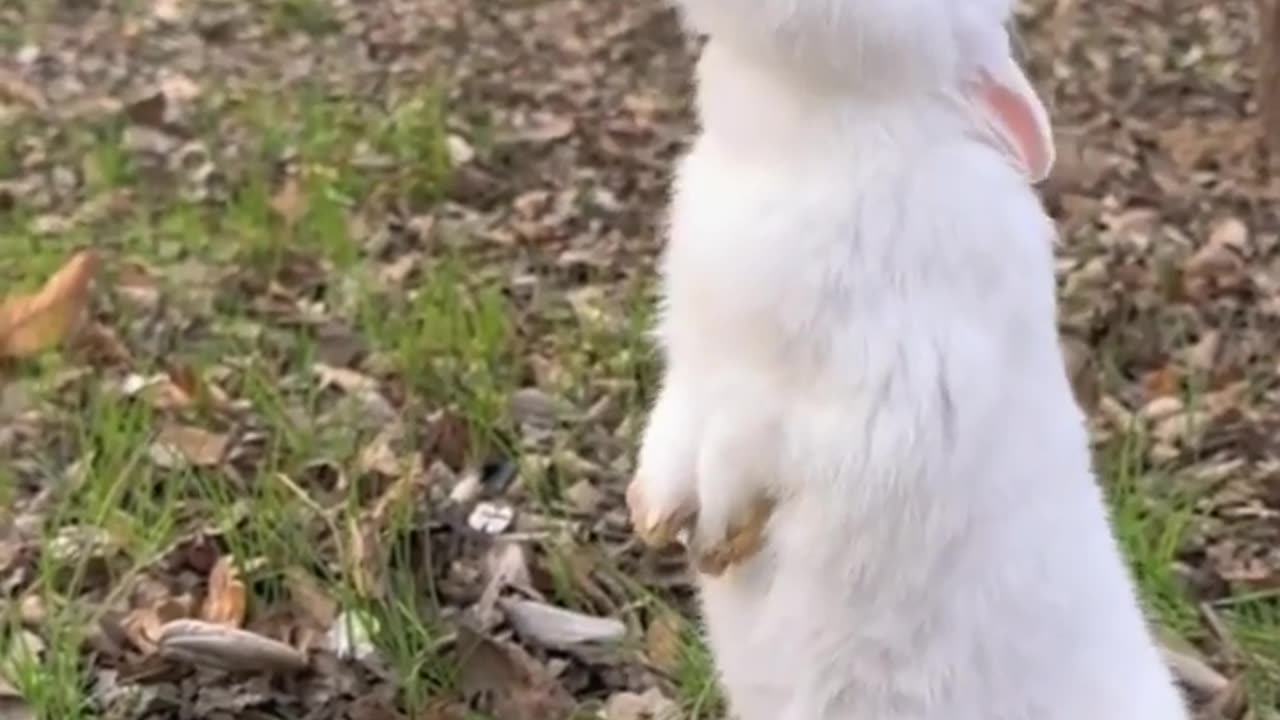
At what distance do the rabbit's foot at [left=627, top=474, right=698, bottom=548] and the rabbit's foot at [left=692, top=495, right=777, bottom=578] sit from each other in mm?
26

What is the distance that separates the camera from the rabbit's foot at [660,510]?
1.87 meters

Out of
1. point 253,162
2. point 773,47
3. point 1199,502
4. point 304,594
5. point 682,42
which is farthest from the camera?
point 682,42

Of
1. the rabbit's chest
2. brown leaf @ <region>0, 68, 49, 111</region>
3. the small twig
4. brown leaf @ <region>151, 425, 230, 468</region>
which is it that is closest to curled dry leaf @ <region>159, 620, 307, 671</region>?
brown leaf @ <region>151, 425, 230, 468</region>

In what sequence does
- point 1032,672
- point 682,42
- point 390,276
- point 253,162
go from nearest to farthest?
point 1032,672
point 390,276
point 253,162
point 682,42

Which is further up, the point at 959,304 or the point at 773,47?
the point at 773,47

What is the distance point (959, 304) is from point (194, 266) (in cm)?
204

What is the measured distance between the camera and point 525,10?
16.4 feet

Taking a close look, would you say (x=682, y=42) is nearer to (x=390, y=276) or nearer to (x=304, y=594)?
(x=390, y=276)

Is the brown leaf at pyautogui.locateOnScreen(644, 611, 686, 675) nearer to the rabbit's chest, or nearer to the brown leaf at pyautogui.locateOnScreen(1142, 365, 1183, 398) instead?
the brown leaf at pyautogui.locateOnScreen(1142, 365, 1183, 398)

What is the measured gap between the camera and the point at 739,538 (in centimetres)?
183

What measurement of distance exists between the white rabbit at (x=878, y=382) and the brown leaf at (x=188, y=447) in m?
1.17

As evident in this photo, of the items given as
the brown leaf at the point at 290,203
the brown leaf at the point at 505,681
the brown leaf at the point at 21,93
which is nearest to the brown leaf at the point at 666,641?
the brown leaf at the point at 505,681

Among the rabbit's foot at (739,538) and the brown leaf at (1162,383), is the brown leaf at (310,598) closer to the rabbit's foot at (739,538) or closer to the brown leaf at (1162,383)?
the rabbit's foot at (739,538)

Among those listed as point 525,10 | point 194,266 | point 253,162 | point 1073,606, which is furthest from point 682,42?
point 1073,606
